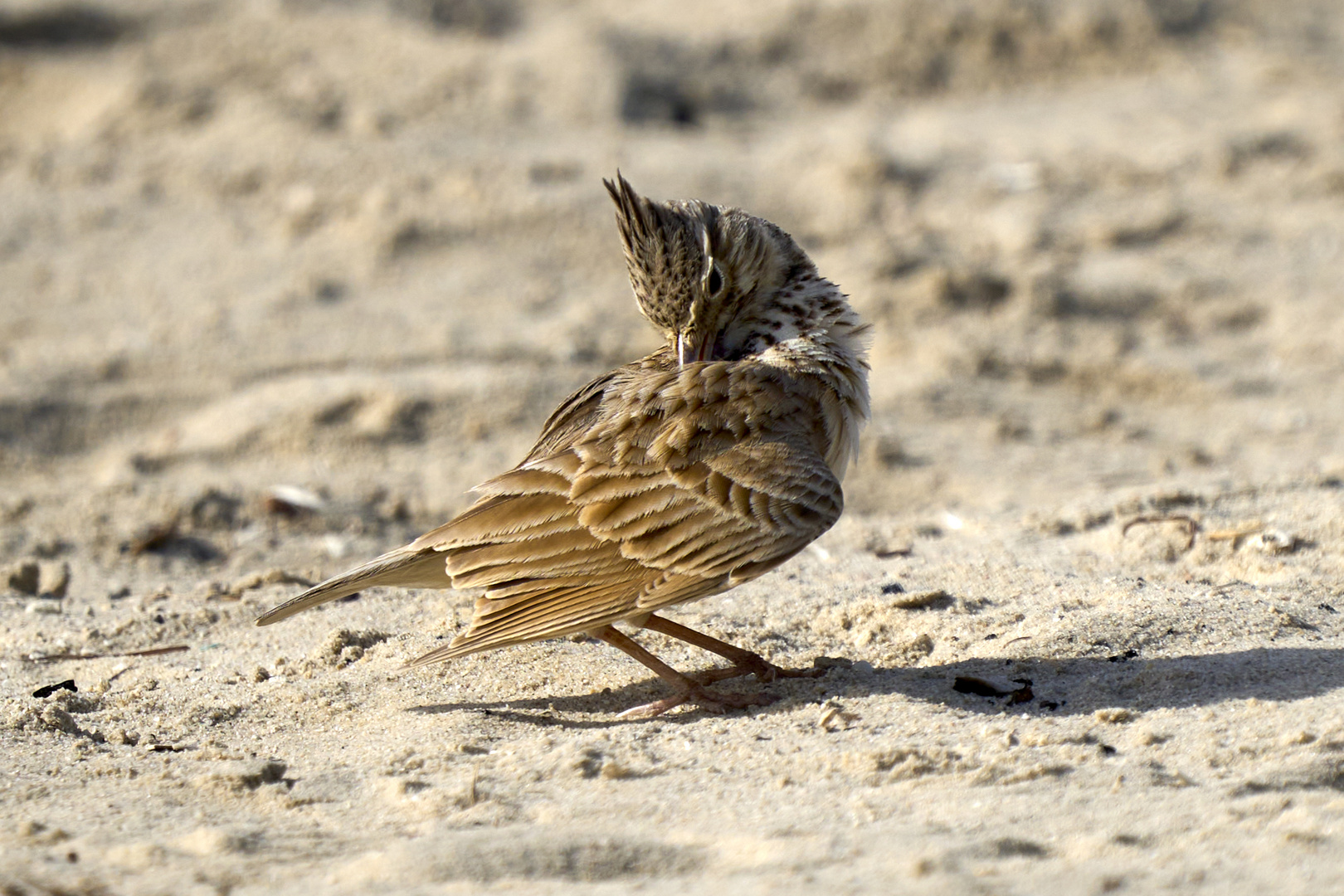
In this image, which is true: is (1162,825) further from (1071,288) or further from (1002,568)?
(1071,288)

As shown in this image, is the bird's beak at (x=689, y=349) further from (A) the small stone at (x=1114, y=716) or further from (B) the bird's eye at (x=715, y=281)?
(A) the small stone at (x=1114, y=716)

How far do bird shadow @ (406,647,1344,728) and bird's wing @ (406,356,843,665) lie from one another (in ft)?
1.15

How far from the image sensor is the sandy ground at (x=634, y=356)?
10.4ft

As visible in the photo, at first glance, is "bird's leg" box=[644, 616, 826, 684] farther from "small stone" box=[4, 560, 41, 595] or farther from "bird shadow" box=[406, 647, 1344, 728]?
"small stone" box=[4, 560, 41, 595]

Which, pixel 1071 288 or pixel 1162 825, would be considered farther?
pixel 1071 288

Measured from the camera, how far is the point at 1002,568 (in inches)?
187

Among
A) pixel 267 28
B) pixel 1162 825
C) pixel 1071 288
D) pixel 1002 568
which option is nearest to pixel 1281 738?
pixel 1162 825

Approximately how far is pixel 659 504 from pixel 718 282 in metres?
1.09

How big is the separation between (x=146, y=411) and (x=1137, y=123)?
21.0 feet

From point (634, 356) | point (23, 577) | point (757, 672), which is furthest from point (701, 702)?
point (634, 356)

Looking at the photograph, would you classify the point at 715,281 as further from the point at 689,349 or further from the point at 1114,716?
the point at 1114,716

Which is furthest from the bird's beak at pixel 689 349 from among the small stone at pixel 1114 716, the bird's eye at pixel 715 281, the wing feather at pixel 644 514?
the small stone at pixel 1114 716

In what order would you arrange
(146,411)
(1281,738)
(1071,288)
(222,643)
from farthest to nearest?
(1071,288)
(146,411)
(222,643)
(1281,738)

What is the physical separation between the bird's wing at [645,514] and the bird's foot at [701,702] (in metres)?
0.33
